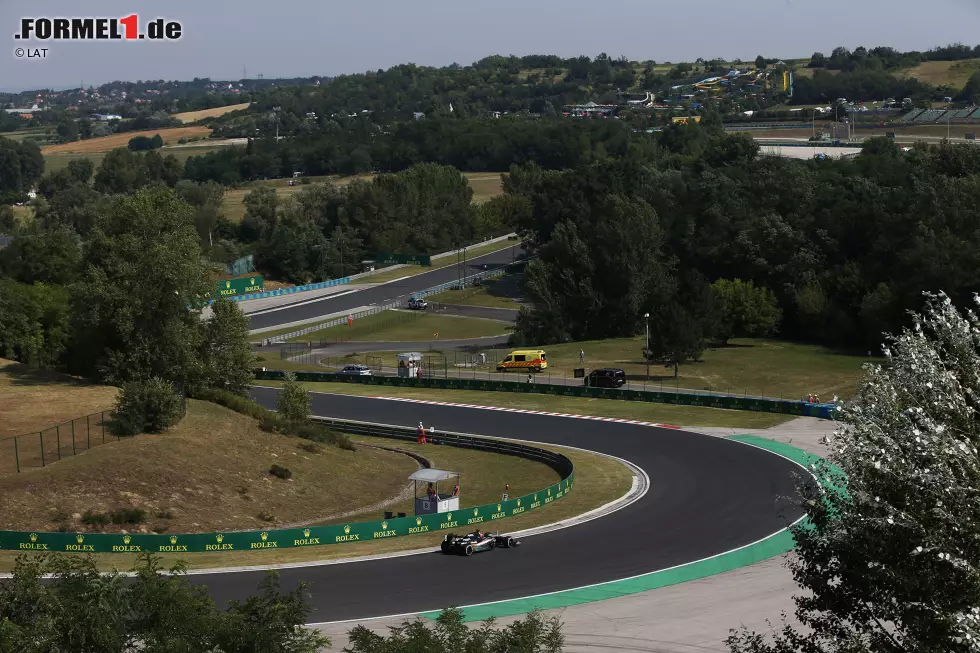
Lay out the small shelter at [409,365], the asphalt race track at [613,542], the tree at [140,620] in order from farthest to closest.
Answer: the small shelter at [409,365], the asphalt race track at [613,542], the tree at [140,620]

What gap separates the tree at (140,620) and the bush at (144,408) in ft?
98.5

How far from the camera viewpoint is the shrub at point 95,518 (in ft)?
158

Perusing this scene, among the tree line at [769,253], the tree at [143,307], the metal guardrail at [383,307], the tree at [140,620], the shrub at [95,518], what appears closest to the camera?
the tree at [140,620]

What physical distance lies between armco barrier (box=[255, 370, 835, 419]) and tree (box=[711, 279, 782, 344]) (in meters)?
23.5

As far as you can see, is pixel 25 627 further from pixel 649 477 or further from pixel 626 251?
pixel 626 251

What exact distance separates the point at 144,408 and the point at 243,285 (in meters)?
85.3

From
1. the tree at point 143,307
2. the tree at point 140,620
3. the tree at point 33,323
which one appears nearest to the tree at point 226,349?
the tree at point 143,307

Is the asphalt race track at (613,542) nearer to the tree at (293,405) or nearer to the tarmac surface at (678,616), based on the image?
the tarmac surface at (678,616)

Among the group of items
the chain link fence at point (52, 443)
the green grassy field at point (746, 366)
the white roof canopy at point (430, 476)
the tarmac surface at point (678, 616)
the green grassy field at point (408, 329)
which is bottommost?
the green grassy field at point (408, 329)

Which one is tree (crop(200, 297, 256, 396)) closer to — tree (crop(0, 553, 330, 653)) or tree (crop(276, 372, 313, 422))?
tree (crop(276, 372, 313, 422))

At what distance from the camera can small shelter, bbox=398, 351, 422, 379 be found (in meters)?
92.6

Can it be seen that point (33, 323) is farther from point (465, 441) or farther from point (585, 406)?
point (585, 406)

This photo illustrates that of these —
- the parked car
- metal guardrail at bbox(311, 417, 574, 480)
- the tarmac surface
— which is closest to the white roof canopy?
metal guardrail at bbox(311, 417, 574, 480)

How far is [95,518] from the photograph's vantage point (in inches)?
1905
